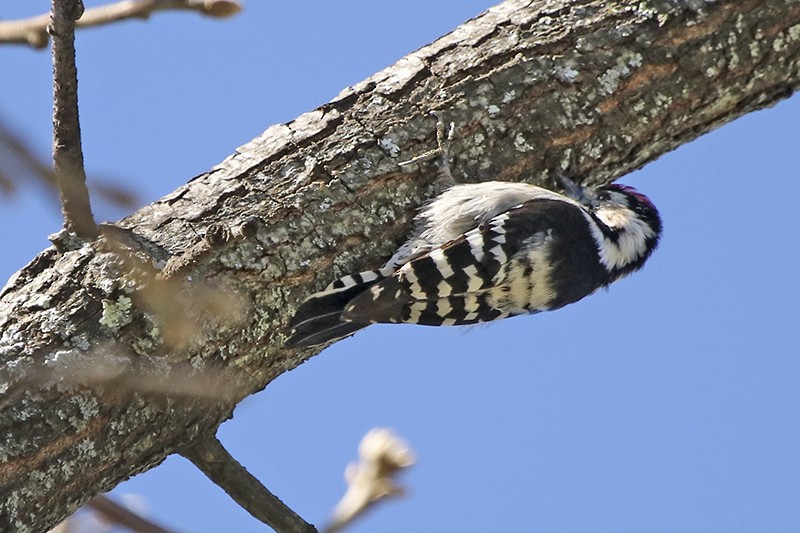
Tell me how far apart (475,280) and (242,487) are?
44.8 inches

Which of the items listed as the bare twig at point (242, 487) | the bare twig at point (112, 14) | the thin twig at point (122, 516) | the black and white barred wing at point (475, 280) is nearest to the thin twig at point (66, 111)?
the bare twig at point (112, 14)

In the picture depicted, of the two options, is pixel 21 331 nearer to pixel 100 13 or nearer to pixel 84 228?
pixel 84 228

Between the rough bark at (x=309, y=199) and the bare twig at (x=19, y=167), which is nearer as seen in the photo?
the bare twig at (x=19, y=167)

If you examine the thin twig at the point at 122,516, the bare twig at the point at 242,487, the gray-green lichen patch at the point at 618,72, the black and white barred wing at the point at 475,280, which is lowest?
the bare twig at the point at 242,487

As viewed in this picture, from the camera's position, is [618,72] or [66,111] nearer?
[66,111]

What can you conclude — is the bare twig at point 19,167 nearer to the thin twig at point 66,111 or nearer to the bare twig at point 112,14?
the bare twig at point 112,14

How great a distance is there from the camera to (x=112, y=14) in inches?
71.4

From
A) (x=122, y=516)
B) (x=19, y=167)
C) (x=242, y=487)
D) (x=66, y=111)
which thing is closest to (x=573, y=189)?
(x=242, y=487)

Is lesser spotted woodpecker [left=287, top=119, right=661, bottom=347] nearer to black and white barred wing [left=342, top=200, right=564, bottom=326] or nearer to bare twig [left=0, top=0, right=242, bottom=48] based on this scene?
black and white barred wing [left=342, top=200, right=564, bottom=326]

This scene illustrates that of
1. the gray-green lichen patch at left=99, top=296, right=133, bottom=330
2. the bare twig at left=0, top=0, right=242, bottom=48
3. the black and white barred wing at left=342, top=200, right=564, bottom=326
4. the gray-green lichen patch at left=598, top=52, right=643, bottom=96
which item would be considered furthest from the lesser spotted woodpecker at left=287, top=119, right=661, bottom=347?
the bare twig at left=0, top=0, right=242, bottom=48

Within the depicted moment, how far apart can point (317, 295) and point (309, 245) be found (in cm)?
17

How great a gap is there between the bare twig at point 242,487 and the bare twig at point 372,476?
1051 millimetres

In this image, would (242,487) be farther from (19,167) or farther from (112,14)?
(19,167)

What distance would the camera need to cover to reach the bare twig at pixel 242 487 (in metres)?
3.18
